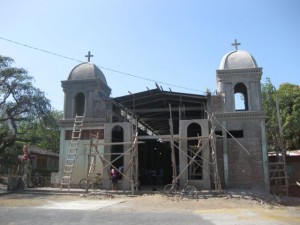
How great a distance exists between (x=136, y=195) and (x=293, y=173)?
11.3 metres

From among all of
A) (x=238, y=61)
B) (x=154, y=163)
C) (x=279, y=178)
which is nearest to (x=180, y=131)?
(x=238, y=61)

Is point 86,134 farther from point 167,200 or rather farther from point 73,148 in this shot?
point 167,200

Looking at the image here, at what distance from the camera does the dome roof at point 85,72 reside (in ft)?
68.2

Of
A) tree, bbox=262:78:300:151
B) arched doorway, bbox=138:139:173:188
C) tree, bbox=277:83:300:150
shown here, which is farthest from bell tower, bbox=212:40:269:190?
tree, bbox=277:83:300:150

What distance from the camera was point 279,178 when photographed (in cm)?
1902

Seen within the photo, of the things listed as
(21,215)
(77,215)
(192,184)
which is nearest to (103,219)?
(77,215)

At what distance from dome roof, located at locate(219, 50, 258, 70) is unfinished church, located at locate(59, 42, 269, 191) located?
5cm

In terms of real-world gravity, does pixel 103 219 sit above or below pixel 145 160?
below

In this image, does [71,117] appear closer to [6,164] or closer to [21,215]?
[21,215]

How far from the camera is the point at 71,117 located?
2041 cm

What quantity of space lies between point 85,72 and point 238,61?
351 inches

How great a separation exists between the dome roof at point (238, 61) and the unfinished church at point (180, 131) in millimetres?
53

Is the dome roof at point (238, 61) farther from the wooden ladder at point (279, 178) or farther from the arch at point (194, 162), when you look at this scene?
the wooden ladder at point (279, 178)

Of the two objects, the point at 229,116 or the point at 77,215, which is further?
the point at 229,116
